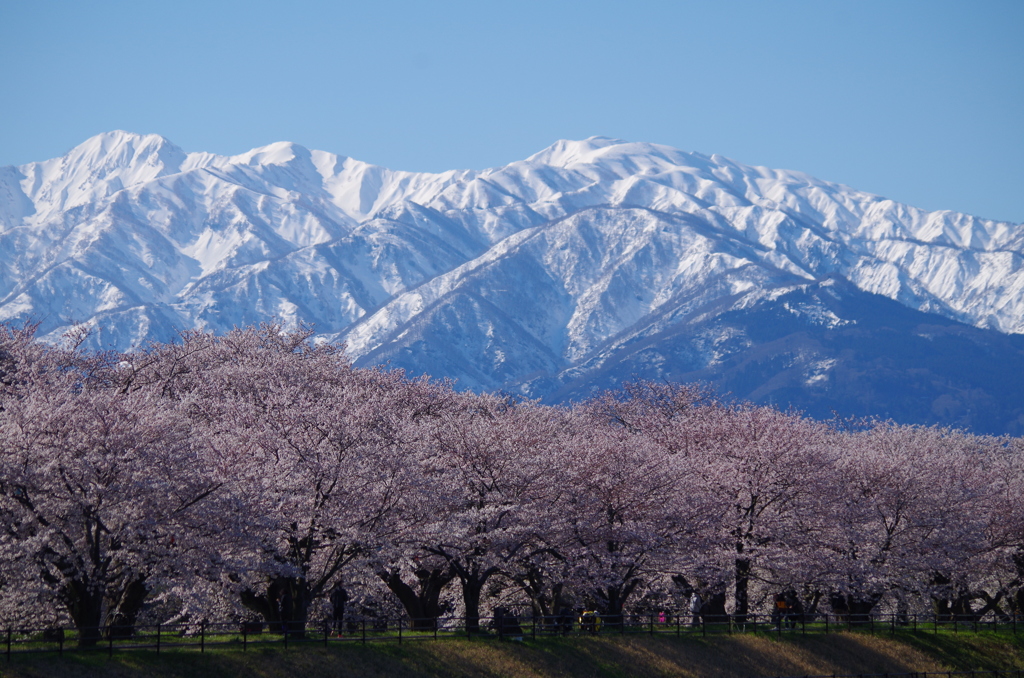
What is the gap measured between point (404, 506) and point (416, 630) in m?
5.05

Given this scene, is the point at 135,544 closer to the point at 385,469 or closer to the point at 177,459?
the point at 177,459

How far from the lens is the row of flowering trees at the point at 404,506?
33156mm

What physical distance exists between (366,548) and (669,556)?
14.3 metres

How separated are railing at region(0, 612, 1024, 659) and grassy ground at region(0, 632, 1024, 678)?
1.85 feet

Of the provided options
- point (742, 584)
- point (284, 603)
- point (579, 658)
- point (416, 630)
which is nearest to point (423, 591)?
point (416, 630)

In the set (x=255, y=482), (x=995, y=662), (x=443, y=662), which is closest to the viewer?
(x=255, y=482)

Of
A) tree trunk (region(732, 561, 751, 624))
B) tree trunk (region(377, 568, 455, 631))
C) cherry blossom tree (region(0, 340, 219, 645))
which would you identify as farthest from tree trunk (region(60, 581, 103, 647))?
tree trunk (region(732, 561, 751, 624))

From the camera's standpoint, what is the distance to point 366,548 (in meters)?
39.0

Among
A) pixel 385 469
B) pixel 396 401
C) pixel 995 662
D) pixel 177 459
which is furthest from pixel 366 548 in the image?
pixel 995 662

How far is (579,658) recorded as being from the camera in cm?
4269

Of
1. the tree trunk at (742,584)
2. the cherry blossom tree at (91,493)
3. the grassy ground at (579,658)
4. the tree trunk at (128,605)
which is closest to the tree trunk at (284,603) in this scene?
the grassy ground at (579,658)

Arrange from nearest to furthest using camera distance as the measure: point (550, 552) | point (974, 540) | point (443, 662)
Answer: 1. point (443, 662)
2. point (550, 552)
3. point (974, 540)

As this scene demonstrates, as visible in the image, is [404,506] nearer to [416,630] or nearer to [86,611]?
[416,630]

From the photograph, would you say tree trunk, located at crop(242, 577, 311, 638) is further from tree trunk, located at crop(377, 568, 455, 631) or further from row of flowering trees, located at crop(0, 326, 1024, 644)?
tree trunk, located at crop(377, 568, 455, 631)
